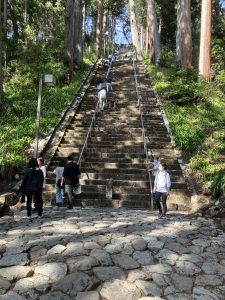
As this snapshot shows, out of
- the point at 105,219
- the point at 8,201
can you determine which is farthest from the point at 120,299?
the point at 8,201

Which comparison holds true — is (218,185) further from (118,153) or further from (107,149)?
(107,149)

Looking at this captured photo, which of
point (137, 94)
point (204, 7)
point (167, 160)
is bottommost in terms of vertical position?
point (167, 160)

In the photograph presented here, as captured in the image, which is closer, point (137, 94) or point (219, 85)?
point (137, 94)

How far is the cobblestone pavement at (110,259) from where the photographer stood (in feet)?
15.9

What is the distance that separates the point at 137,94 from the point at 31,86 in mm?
5790

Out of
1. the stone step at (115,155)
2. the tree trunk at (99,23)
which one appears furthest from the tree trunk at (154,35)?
the stone step at (115,155)

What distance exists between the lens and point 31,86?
851 inches

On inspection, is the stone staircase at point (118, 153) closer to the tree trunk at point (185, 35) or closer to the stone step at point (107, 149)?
the stone step at point (107, 149)

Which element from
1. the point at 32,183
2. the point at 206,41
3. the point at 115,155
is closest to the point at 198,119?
the point at 115,155

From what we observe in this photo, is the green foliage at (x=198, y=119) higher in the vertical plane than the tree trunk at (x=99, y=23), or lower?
lower

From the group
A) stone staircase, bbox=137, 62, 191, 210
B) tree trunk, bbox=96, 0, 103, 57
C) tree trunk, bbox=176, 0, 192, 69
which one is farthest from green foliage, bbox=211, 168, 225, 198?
tree trunk, bbox=96, 0, 103, 57

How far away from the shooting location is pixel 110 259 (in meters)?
5.82

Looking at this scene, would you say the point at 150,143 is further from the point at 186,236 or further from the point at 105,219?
the point at 186,236

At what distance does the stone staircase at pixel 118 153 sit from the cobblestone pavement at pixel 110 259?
8.70ft
